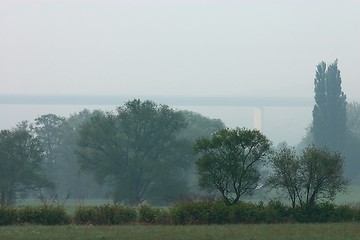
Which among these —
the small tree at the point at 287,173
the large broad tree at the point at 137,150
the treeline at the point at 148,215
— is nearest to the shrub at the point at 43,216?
the treeline at the point at 148,215

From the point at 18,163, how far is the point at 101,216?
40839mm

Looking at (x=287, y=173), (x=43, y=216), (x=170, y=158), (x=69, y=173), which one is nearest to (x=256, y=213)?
(x=287, y=173)

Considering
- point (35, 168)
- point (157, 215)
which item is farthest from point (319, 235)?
point (35, 168)

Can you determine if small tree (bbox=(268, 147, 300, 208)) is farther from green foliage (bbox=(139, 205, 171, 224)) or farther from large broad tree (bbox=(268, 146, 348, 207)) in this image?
green foliage (bbox=(139, 205, 171, 224))

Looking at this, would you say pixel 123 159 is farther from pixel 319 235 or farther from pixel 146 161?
pixel 319 235

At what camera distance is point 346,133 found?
113125 mm

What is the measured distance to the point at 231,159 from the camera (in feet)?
140

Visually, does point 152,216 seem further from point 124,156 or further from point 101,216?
point 124,156

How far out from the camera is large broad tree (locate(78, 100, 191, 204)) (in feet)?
258

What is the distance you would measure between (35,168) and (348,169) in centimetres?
5298

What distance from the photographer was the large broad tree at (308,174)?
41.2 metres

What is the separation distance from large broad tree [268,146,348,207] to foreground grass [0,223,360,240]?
6.52 metres

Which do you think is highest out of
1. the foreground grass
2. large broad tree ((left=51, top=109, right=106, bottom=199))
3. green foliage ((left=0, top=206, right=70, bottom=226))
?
the foreground grass

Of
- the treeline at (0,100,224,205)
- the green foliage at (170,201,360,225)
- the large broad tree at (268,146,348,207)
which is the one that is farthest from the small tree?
the treeline at (0,100,224,205)
